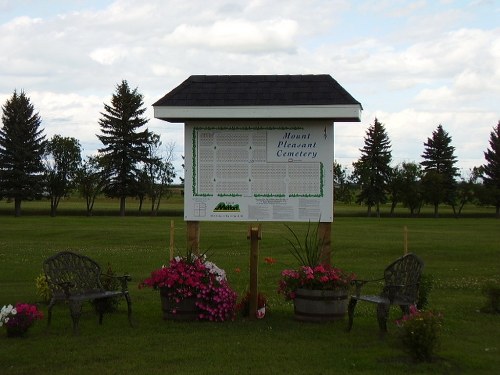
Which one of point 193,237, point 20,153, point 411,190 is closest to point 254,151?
point 193,237

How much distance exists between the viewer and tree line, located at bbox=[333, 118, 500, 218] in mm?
85312

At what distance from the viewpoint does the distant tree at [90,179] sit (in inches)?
3046

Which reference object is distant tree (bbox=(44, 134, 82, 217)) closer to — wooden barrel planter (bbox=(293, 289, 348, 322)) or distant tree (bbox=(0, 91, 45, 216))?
distant tree (bbox=(0, 91, 45, 216))

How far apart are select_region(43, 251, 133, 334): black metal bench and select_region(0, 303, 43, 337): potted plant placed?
1.24 feet

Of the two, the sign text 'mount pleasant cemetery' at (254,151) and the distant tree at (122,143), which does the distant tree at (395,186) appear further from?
the sign text 'mount pleasant cemetery' at (254,151)

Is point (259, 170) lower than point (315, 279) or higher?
higher

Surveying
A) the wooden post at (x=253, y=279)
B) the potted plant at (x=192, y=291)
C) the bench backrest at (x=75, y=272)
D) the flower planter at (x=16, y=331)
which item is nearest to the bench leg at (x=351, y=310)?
the wooden post at (x=253, y=279)

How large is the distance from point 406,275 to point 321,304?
128 centimetres

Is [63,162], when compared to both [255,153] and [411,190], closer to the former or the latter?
[411,190]

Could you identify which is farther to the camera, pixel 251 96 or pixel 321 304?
pixel 251 96

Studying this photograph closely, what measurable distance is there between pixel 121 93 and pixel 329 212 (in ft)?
229

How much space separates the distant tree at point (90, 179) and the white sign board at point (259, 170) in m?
67.0

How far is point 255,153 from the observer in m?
11.1

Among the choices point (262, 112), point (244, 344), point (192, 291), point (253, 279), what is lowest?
point (244, 344)
